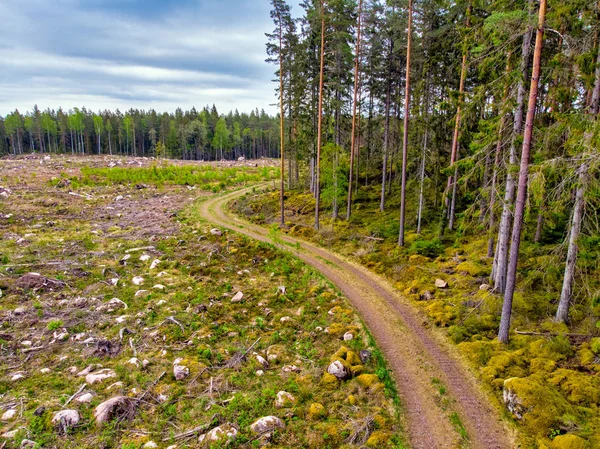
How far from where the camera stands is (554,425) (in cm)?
817

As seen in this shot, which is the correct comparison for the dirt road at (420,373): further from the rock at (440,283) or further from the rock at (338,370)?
the rock at (440,283)

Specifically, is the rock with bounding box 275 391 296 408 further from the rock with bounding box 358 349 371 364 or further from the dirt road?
the dirt road

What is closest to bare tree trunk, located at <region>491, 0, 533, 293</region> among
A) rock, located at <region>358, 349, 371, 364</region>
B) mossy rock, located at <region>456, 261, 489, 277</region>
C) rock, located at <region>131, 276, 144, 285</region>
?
mossy rock, located at <region>456, 261, 489, 277</region>

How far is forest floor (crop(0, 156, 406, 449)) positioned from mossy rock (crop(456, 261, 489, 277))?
7.29 meters

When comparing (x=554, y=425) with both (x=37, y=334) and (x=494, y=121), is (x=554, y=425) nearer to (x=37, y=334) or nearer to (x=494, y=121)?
(x=494, y=121)

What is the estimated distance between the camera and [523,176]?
10.5 m

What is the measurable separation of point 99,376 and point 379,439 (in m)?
8.61

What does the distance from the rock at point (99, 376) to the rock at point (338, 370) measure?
697 centimetres

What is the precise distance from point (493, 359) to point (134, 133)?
376ft

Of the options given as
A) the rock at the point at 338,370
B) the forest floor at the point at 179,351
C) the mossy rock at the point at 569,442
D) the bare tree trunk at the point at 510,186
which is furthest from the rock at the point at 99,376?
the bare tree trunk at the point at 510,186

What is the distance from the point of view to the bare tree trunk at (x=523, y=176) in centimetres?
991

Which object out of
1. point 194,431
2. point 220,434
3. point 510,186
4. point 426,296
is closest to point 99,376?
point 194,431

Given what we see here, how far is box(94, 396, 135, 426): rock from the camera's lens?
8680 millimetres

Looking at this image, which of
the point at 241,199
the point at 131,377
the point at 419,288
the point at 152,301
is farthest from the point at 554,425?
the point at 241,199
